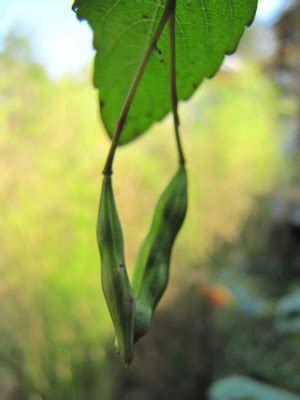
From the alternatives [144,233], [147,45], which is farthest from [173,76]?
[144,233]

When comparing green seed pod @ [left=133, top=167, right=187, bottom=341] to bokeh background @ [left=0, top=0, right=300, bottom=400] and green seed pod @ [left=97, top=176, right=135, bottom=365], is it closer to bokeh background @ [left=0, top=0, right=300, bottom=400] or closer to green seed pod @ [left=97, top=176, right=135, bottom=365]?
green seed pod @ [left=97, top=176, right=135, bottom=365]

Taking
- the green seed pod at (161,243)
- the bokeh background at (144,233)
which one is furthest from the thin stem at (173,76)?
the bokeh background at (144,233)

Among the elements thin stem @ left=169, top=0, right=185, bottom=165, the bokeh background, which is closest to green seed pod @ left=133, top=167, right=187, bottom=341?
thin stem @ left=169, top=0, right=185, bottom=165

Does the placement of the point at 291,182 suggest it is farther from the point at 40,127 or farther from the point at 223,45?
the point at 223,45

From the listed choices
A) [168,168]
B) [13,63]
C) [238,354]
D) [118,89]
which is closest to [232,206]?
[168,168]

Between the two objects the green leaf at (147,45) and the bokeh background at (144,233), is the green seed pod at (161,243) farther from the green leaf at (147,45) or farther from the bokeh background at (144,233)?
the bokeh background at (144,233)

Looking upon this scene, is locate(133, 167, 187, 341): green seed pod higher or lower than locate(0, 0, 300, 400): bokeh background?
higher

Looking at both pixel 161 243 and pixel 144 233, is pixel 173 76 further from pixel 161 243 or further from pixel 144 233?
pixel 144 233
